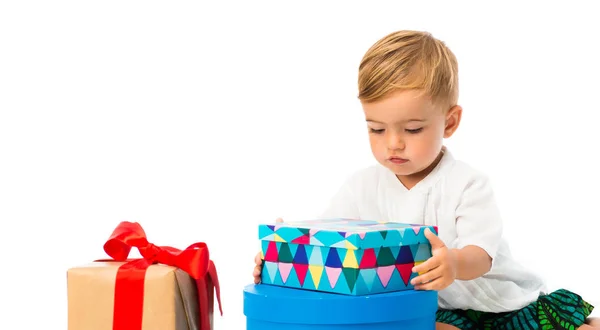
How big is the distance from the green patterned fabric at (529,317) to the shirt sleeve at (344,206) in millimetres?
315

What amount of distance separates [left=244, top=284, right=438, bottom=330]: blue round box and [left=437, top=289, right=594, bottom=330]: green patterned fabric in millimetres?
337

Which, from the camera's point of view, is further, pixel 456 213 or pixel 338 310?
pixel 456 213

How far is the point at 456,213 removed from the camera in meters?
1.88

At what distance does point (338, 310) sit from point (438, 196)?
0.50 m

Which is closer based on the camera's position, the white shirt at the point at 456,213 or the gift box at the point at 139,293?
the gift box at the point at 139,293

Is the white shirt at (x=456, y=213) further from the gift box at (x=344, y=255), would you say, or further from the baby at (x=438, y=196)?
the gift box at (x=344, y=255)

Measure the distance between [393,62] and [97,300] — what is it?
797 mm

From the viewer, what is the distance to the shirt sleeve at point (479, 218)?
1.81 m

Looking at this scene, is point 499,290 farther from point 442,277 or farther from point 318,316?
point 318,316

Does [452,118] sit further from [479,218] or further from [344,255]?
[344,255]

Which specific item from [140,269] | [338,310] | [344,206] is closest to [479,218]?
[344,206]

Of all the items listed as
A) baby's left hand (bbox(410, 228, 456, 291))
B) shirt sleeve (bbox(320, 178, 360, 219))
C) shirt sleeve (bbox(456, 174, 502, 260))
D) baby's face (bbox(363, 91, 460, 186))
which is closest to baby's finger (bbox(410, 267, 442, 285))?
baby's left hand (bbox(410, 228, 456, 291))

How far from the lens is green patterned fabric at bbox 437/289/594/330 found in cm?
197

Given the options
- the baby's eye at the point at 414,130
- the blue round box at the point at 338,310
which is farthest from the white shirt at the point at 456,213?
the blue round box at the point at 338,310
